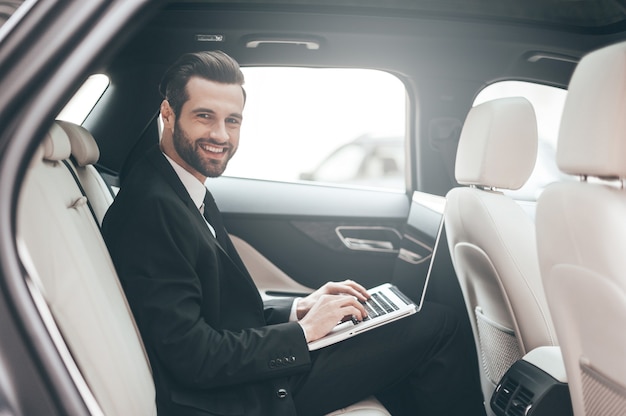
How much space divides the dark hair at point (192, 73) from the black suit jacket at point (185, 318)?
0.28 meters

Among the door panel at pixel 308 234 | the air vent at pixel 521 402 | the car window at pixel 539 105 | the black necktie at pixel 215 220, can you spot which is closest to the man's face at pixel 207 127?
the black necktie at pixel 215 220

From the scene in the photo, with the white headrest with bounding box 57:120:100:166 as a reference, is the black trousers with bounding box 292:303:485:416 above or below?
below

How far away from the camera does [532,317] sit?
146 cm

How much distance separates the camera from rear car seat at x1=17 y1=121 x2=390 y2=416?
0.80 m

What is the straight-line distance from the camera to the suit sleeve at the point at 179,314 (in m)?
1.21

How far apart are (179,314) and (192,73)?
0.69m

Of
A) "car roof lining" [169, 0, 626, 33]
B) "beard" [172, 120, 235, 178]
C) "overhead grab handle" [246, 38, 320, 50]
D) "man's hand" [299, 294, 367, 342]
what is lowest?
"man's hand" [299, 294, 367, 342]

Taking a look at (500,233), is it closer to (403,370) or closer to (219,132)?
(403,370)

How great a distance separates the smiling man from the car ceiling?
0.59 metres

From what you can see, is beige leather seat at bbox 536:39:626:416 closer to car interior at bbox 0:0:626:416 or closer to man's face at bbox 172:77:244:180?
car interior at bbox 0:0:626:416

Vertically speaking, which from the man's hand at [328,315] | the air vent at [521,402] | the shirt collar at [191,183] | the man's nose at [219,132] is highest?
the man's nose at [219,132]

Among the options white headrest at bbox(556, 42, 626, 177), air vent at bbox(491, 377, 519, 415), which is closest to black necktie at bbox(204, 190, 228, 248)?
air vent at bbox(491, 377, 519, 415)

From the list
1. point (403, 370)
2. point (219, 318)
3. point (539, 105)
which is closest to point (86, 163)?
point (219, 318)

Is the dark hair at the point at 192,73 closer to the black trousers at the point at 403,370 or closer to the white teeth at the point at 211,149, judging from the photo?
the white teeth at the point at 211,149
